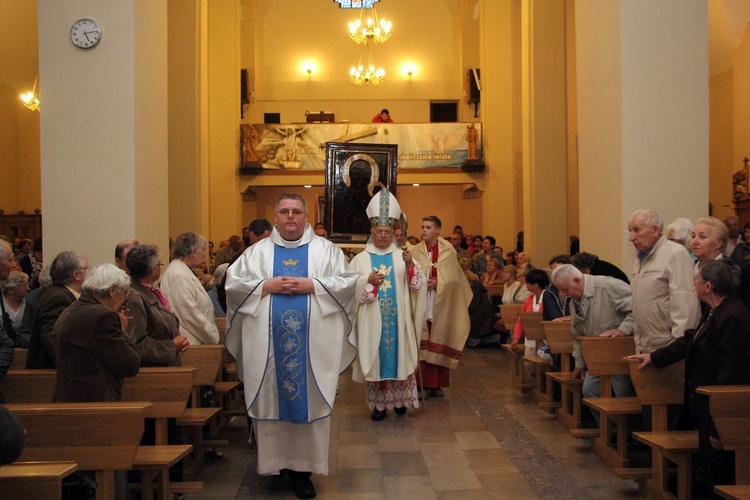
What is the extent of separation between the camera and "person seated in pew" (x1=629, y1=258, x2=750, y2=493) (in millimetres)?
4098

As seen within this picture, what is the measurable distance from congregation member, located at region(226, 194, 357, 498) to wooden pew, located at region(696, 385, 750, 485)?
7.61 ft

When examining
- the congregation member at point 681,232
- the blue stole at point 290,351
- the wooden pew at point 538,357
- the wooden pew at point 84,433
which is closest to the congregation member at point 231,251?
the wooden pew at point 538,357

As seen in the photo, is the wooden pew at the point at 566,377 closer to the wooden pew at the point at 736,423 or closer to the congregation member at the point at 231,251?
the wooden pew at the point at 736,423

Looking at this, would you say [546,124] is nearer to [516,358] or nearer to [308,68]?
[516,358]

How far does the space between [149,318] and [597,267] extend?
3.54 m

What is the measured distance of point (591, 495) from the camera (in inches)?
196

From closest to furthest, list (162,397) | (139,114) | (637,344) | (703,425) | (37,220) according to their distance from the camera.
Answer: (703,425)
(162,397)
(637,344)
(139,114)
(37,220)

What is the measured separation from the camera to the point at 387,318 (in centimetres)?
743

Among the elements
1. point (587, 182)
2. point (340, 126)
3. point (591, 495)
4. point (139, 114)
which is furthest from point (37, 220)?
point (591, 495)

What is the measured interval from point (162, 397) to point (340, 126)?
1441 cm

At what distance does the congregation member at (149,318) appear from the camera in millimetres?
4746

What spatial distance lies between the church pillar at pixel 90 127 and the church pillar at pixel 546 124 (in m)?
6.85

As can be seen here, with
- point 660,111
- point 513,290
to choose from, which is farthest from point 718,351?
point 513,290

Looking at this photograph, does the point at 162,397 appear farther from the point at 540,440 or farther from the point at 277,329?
the point at 540,440
